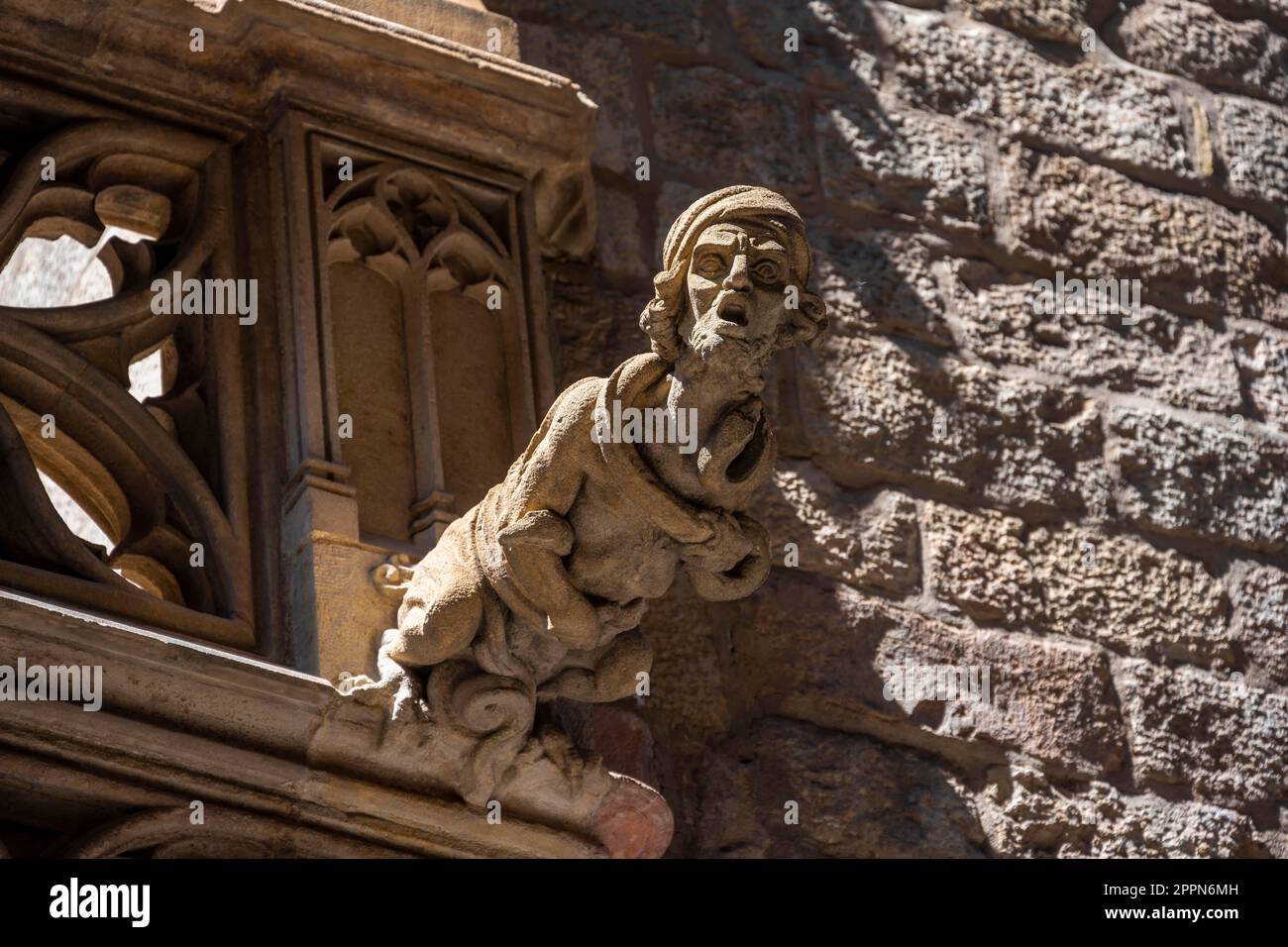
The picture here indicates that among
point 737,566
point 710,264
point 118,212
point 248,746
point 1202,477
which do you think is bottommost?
point 248,746

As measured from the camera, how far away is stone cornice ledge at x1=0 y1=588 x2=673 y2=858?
10.3 ft

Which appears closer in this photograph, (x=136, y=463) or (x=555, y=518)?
(x=555, y=518)

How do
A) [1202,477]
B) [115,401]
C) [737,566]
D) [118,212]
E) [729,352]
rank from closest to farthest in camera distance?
[729,352], [737,566], [115,401], [118,212], [1202,477]

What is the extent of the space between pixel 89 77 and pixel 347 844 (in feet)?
3.94

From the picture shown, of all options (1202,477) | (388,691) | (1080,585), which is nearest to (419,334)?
(388,691)

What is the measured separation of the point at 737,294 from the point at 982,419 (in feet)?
5.06

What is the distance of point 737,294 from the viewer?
306 cm

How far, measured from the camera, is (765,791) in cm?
397

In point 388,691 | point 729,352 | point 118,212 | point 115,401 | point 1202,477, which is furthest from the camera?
point 1202,477

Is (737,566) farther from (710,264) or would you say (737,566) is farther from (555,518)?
(710,264)

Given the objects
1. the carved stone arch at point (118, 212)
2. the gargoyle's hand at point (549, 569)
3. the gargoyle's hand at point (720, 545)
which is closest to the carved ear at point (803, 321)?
the gargoyle's hand at point (720, 545)

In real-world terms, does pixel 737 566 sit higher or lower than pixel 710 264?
lower
